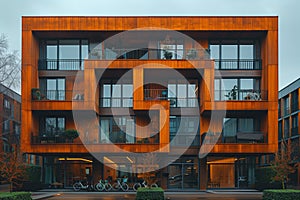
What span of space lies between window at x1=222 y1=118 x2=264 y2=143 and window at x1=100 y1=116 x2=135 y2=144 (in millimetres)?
7431

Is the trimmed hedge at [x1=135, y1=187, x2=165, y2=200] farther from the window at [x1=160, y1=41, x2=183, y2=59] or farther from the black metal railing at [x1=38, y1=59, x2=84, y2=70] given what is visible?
the black metal railing at [x1=38, y1=59, x2=84, y2=70]

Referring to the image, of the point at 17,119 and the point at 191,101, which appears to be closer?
the point at 191,101

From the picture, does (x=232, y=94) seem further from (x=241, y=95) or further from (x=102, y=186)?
(x=102, y=186)

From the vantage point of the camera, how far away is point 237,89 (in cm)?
3578

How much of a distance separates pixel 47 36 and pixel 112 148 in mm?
10826

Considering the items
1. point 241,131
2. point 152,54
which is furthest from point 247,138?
point 152,54

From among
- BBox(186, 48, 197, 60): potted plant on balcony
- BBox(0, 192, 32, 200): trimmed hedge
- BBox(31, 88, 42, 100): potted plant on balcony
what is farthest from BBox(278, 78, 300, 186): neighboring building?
BBox(0, 192, 32, 200): trimmed hedge

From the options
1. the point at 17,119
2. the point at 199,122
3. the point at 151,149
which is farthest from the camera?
the point at 17,119

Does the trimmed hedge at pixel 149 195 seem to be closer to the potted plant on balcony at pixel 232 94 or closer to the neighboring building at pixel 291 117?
the potted plant on balcony at pixel 232 94

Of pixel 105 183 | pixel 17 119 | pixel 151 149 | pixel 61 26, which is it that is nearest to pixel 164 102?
pixel 151 149

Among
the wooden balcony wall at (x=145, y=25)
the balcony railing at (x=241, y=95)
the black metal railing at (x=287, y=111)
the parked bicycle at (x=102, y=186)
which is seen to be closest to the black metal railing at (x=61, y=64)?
the wooden balcony wall at (x=145, y=25)

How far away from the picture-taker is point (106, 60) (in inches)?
1326

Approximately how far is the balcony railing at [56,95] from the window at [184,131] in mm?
7784

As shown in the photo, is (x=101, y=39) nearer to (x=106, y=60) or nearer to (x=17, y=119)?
(x=106, y=60)
